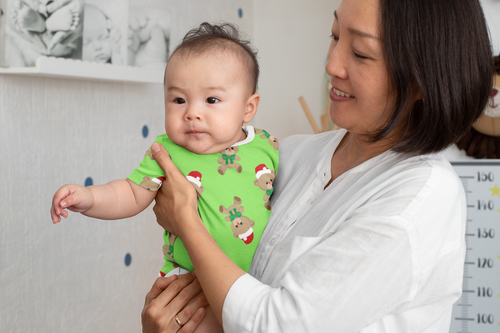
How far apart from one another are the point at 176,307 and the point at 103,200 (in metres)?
0.31

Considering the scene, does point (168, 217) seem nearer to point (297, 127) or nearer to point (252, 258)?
point (252, 258)

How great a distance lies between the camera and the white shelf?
4.86 feet

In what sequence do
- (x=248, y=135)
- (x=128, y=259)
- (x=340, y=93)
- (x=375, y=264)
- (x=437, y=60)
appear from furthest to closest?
1. (x=128, y=259)
2. (x=248, y=135)
3. (x=340, y=93)
4. (x=437, y=60)
5. (x=375, y=264)

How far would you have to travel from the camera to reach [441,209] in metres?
0.82

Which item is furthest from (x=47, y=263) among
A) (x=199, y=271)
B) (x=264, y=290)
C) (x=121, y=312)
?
(x=264, y=290)

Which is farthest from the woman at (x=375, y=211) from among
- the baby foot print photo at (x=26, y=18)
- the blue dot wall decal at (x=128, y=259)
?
the blue dot wall decal at (x=128, y=259)

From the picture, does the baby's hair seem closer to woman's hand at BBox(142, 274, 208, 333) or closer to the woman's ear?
the woman's ear

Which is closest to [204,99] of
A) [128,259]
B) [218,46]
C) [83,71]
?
[218,46]

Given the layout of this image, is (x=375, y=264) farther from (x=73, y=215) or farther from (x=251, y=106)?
(x=73, y=215)

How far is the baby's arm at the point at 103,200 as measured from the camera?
95cm

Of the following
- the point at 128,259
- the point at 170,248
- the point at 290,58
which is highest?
the point at 290,58

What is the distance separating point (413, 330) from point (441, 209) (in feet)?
0.82

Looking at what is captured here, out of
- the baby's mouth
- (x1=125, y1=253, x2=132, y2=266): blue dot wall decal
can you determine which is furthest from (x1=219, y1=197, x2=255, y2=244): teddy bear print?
(x1=125, y1=253, x2=132, y2=266): blue dot wall decal

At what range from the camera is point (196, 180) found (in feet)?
3.67
